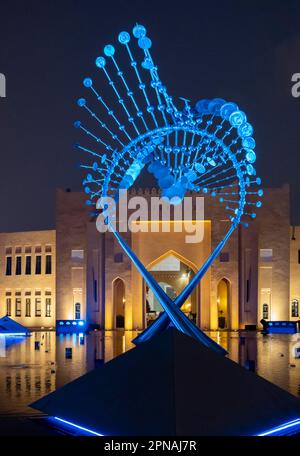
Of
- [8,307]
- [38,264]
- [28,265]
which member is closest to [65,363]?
[38,264]

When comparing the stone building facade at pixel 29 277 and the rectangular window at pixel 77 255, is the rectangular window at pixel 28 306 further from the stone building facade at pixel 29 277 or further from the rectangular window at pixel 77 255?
the rectangular window at pixel 77 255

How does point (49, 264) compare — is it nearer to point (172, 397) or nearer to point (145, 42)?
point (145, 42)

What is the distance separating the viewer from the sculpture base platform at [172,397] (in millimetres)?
8062

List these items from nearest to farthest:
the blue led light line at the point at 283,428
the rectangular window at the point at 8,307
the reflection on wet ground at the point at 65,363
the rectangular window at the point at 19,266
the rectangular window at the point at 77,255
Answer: the blue led light line at the point at 283,428 → the reflection on wet ground at the point at 65,363 → the rectangular window at the point at 77,255 → the rectangular window at the point at 19,266 → the rectangular window at the point at 8,307

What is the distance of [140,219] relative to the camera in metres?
33.9

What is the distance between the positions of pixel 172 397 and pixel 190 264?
26031mm

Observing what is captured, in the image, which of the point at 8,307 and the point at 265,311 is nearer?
the point at 265,311

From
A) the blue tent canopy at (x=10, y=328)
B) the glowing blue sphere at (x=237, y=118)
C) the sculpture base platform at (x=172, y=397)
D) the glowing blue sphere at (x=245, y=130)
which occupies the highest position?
the glowing blue sphere at (x=237, y=118)

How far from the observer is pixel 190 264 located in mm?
34219

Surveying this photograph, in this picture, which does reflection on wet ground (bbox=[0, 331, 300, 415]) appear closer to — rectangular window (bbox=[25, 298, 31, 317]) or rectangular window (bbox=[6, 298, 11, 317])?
rectangular window (bbox=[25, 298, 31, 317])

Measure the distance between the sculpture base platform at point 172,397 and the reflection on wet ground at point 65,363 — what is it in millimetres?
1384

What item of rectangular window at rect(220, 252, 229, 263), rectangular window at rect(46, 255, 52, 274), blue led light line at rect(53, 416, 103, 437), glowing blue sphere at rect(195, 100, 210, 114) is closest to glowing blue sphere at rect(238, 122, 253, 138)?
glowing blue sphere at rect(195, 100, 210, 114)

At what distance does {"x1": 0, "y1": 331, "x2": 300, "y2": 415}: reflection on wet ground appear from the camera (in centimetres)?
1227

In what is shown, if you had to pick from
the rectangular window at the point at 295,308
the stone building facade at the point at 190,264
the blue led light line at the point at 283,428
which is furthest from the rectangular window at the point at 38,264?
the blue led light line at the point at 283,428
